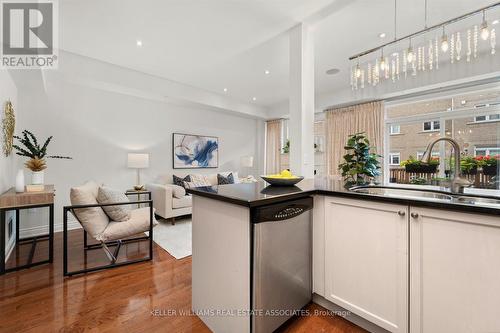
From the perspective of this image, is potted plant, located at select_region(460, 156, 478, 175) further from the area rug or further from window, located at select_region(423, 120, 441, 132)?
the area rug

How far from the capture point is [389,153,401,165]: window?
4.45 m

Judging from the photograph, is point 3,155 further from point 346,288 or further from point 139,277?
point 346,288

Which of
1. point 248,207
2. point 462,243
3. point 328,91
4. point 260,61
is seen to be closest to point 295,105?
point 260,61

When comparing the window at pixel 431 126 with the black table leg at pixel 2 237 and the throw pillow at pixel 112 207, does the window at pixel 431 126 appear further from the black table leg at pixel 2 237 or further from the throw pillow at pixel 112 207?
the black table leg at pixel 2 237

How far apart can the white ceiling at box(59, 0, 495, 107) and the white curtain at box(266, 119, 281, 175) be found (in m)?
2.57

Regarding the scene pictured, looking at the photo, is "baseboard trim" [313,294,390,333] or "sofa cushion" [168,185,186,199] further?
"sofa cushion" [168,185,186,199]

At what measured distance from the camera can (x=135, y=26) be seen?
260 centimetres

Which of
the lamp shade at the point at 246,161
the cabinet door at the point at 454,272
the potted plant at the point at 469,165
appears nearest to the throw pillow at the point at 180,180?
the lamp shade at the point at 246,161

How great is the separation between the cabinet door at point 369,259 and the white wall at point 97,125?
13.0ft

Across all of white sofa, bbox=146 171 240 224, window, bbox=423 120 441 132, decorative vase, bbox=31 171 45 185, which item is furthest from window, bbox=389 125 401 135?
decorative vase, bbox=31 171 45 185

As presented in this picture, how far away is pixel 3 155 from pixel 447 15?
17.2 ft

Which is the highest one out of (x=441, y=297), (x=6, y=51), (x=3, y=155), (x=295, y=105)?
(x=6, y=51)

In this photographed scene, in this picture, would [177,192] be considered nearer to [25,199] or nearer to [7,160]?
[25,199]

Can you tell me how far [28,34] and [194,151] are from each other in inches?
128
